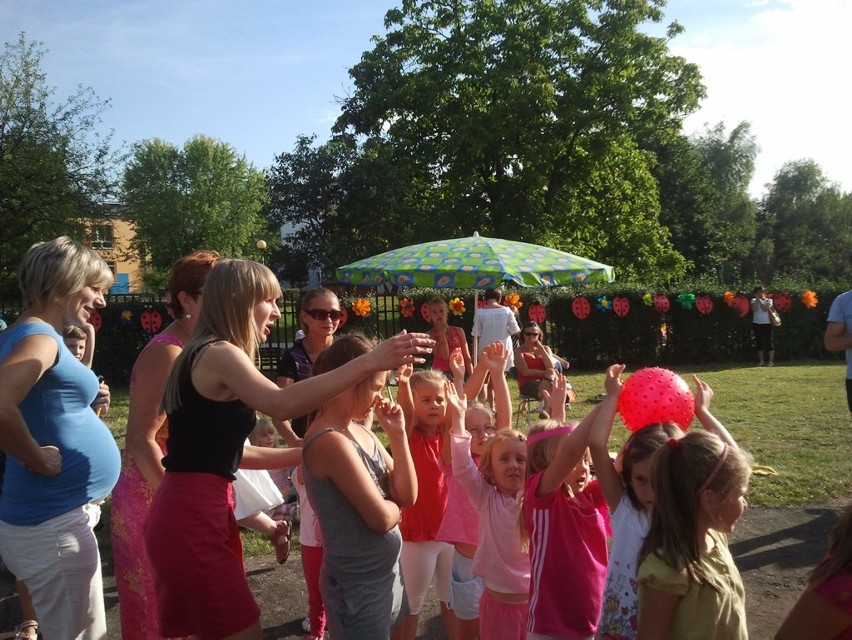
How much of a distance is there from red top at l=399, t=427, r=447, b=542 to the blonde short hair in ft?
5.55

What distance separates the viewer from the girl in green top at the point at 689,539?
2059 mm

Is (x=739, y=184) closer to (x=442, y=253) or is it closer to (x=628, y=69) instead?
(x=628, y=69)

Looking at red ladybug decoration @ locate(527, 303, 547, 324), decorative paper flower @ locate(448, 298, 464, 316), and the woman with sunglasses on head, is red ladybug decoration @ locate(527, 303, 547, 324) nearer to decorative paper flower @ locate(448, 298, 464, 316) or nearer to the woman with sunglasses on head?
decorative paper flower @ locate(448, 298, 464, 316)

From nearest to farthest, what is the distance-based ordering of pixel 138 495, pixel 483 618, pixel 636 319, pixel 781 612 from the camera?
pixel 138 495, pixel 483 618, pixel 781 612, pixel 636 319

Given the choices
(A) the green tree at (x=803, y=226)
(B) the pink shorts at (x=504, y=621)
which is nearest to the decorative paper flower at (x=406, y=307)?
(B) the pink shorts at (x=504, y=621)

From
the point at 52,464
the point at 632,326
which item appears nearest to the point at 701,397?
the point at 52,464

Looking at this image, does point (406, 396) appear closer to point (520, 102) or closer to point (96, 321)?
point (96, 321)

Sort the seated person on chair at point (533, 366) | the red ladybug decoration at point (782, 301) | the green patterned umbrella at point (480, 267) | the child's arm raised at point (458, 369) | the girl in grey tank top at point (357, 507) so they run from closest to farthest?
the girl in grey tank top at point (357, 507) < the child's arm raised at point (458, 369) < the green patterned umbrella at point (480, 267) < the seated person on chair at point (533, 366) < the red ladybug decoration at point (782, 301)

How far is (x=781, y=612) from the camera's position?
13.7 feet

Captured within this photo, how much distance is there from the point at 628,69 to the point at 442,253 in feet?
63.2

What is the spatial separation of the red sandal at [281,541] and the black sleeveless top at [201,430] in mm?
928

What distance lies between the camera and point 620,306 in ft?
55.9

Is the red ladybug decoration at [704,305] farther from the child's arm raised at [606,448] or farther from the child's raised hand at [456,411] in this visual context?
the child's arm raised at [606,448]

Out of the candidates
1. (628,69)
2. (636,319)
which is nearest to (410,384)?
(636,319)
